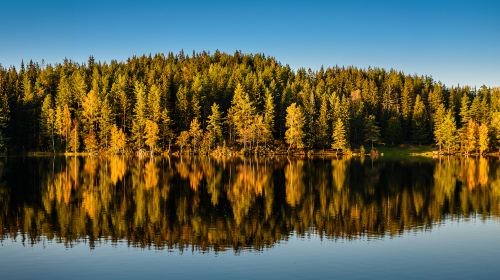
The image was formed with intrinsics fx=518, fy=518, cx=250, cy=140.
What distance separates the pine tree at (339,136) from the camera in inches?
5276

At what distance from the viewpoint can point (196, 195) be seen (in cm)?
5203

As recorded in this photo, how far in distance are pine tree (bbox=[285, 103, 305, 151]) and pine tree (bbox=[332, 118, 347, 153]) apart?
872cm

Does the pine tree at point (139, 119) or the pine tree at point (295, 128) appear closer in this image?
the pine tree at point (295, 128)

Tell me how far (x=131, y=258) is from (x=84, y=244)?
4.68m

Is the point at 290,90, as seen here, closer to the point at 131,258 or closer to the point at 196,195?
the point at 196,195

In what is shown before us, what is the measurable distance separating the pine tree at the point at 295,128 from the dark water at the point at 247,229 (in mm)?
67921

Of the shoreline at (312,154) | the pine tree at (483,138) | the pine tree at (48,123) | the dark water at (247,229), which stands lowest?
the dark water at (247,229)

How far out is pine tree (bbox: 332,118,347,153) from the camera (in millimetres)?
134000

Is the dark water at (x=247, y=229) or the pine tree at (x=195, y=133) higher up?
the pine tree at (x=195, y=133)

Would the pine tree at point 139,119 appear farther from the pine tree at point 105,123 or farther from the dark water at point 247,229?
the dark water at point 247,229

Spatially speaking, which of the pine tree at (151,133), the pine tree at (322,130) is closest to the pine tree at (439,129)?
the pine tree at (322,130)

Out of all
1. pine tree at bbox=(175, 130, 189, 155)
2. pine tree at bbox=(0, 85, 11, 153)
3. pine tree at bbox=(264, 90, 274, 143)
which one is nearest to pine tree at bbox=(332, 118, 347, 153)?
pine tree at bbox=(264, 90, 274, 143)

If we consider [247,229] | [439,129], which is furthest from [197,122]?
[247,229]

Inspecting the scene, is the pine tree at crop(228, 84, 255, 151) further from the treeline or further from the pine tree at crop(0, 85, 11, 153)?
the pine tree at crop(0, 85, 11, 153)
